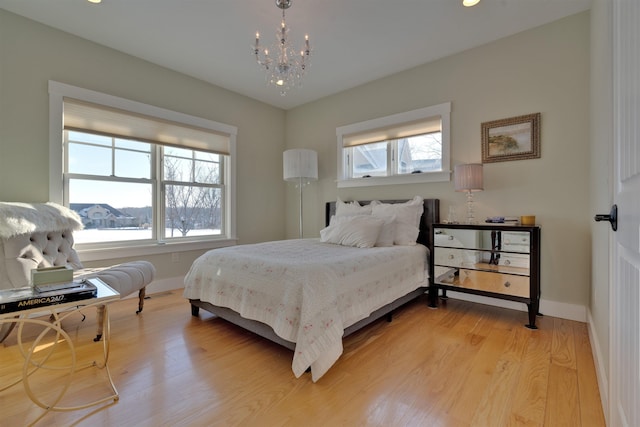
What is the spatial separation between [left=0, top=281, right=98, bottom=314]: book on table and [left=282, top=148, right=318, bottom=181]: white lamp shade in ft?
9.38

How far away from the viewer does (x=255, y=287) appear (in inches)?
80.0

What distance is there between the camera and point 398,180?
370 cm

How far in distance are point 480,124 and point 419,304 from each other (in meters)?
2.05

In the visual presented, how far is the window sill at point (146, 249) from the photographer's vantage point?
2989mm

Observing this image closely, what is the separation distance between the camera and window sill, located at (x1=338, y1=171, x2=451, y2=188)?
3.34m

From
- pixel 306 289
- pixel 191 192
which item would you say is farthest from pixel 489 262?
pixel 191 192

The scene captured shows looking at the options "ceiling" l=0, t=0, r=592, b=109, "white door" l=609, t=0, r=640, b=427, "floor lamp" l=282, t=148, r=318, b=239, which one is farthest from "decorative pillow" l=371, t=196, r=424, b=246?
"white door" l=609, t=0, r=640, b=427

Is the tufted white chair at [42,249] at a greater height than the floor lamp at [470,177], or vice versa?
the floor lamp at [470,177]

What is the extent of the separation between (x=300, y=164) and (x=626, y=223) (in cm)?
351

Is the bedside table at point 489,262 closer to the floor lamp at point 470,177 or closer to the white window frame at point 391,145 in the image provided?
the floor lamp at point 470,177

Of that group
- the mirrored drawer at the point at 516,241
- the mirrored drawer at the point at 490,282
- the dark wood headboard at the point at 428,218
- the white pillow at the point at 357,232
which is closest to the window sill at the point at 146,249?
the white pillow at the point at 357,232

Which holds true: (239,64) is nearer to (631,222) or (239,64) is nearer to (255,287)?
(255,287)

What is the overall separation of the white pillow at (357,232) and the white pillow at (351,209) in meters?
0.41

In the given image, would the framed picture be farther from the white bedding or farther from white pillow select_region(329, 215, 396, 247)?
the white bedding
